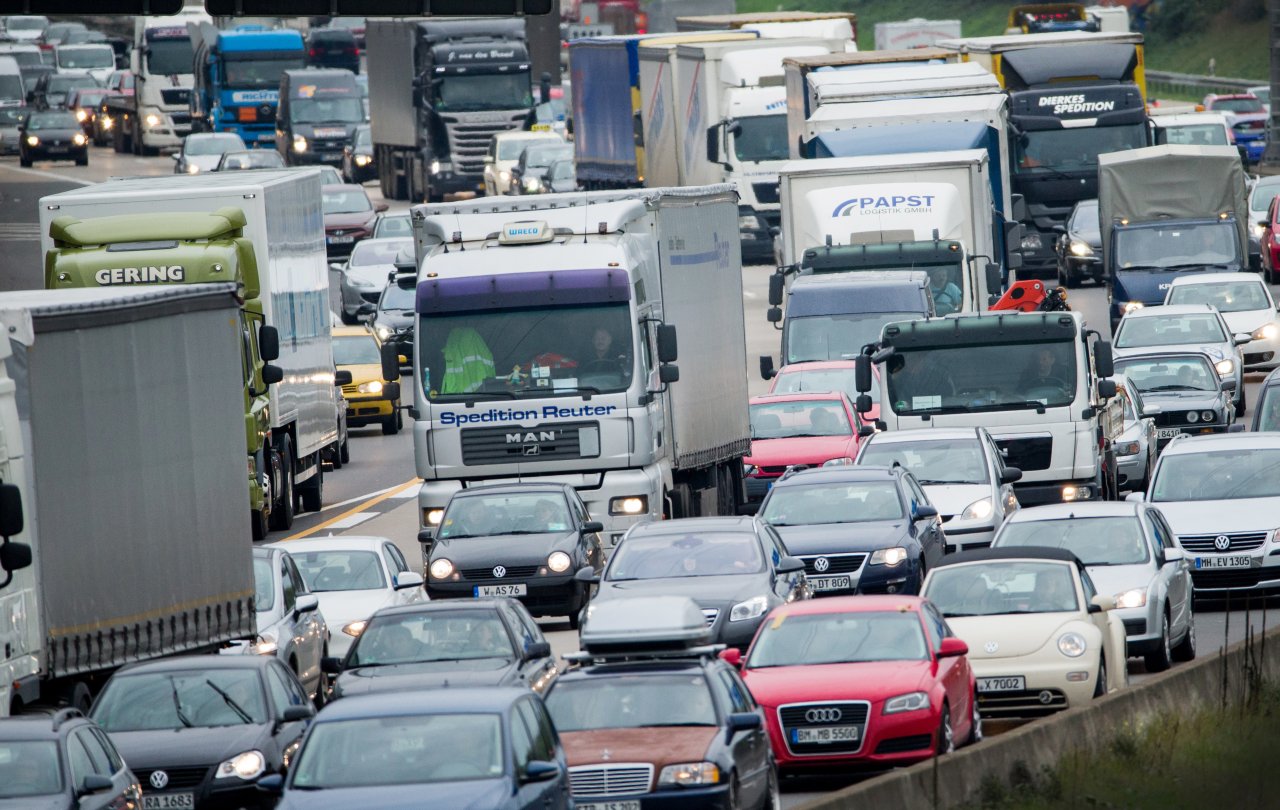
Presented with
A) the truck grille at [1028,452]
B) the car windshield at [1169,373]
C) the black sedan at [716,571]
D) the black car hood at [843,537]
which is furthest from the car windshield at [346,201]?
the black sedan at [716,571]

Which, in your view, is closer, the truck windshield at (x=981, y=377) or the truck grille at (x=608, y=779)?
the truck grille at (x=608, y=779)

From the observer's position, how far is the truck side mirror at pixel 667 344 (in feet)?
83.0

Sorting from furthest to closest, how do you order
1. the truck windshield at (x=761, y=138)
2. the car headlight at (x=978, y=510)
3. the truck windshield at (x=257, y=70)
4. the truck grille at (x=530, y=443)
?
the truck windshield at (x=257, y=70)
the truck windshield at (x=761, y=138)
the car headlight at (x=978, y=510)
the truck grille at (x=530, y=443)

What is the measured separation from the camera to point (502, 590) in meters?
→ 23.4

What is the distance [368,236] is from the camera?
2359 inches

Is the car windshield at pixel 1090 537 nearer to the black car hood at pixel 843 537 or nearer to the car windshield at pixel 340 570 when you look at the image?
the black car hood at pixel 843 537

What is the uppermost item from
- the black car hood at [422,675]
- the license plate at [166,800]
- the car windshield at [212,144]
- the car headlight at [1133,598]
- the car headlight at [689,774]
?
the car windshield at [212,144]

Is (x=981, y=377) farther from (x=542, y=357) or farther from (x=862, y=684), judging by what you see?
(x=862, y=684)

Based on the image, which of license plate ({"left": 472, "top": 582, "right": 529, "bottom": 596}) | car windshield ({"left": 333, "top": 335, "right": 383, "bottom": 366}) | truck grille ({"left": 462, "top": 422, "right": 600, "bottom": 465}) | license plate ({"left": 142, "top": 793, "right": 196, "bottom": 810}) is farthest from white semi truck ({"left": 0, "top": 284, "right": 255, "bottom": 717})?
car windshield ({"left": 333, "top": 335, "right": 383, "bottom": 366})

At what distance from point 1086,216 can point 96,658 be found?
3531 cm

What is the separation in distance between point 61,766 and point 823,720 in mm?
4970

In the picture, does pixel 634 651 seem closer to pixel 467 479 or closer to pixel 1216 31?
pixel 467 479

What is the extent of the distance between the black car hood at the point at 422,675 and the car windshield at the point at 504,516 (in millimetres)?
6056

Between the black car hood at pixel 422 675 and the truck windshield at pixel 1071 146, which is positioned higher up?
the truck windshield at pixel 1071 146
